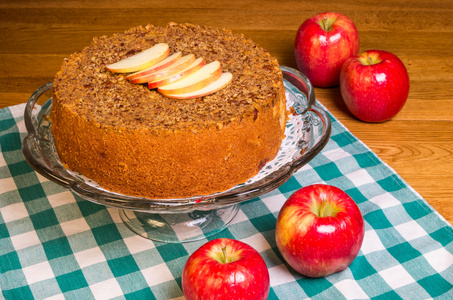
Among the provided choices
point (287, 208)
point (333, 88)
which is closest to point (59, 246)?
point (287, 208)

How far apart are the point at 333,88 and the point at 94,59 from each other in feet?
3.24

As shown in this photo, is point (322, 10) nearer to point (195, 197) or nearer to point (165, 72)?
point (165, 72)

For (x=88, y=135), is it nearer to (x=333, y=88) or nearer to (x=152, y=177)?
(x=152, y=177)

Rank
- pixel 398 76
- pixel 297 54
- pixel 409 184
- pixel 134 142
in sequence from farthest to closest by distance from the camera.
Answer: pixel 297 54 < pixel 398 76 < pixel 409 184 < pixel 134 142

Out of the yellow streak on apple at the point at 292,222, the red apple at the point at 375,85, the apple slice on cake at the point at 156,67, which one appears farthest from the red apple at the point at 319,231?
the red apple at the point at 375,85

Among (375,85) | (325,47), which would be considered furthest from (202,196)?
(325,47)

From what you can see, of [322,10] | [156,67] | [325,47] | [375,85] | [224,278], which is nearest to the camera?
[224,278]

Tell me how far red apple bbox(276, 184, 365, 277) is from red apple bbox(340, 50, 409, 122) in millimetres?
599

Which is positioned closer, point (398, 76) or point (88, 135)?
point (88, 135)

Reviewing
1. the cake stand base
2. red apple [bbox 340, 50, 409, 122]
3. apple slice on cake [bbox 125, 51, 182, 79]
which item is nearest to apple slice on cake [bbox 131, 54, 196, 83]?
apple slice on cake [bbox 125, 51, 182, 79]

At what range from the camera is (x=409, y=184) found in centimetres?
170

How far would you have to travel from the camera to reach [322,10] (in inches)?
102

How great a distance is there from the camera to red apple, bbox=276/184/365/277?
1.32 m

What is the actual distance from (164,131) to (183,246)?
1.27 feet
